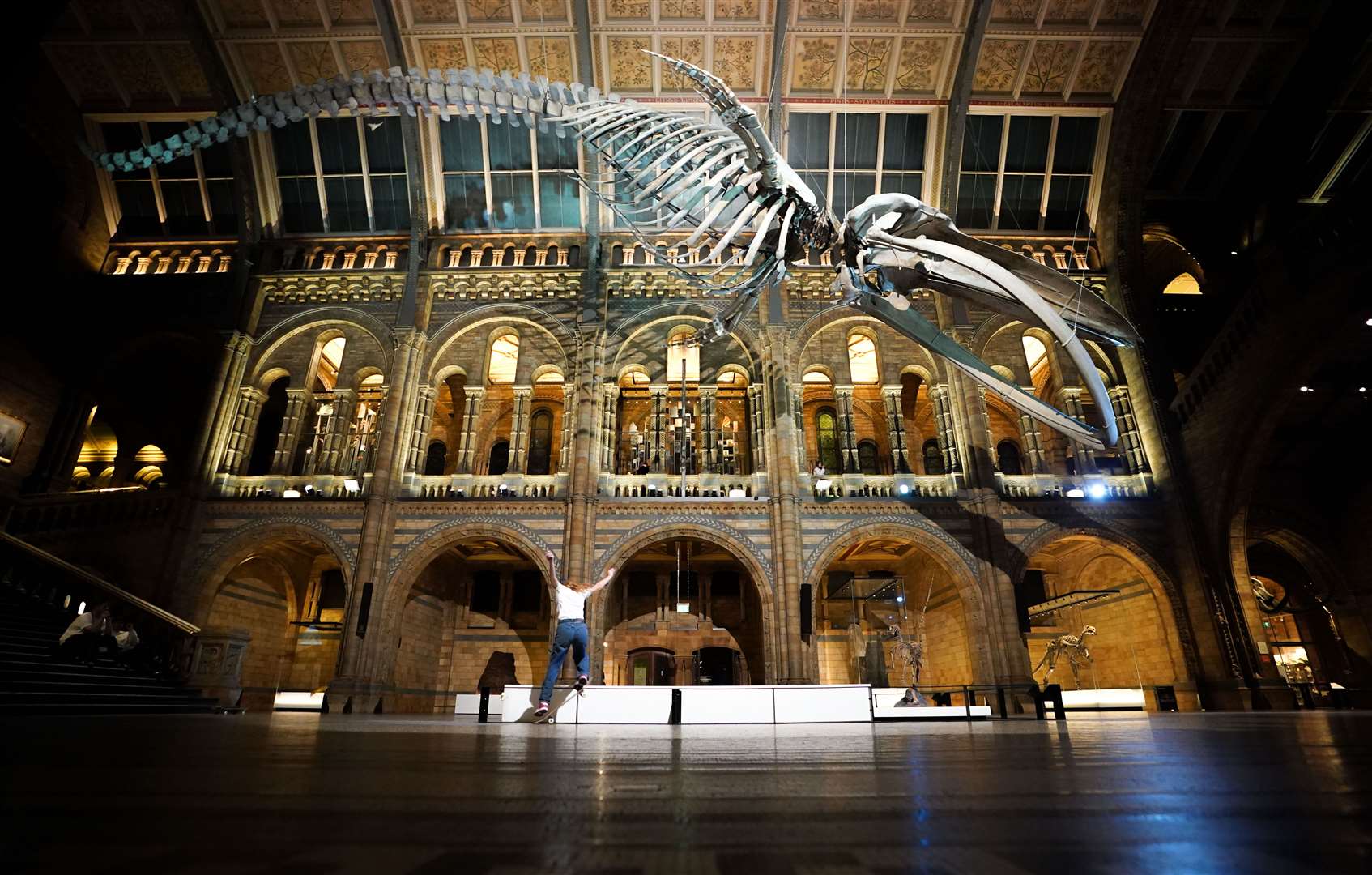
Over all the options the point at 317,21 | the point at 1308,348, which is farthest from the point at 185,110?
the point at 1308,348

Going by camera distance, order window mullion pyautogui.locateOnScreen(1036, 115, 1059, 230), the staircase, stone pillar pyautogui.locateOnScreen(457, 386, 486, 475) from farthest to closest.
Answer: window mullion pyautogui.locateOnScreen(1036, 115, 1059, 230)
stone pillar pyautogui.locateOnScreen(457, 386, 486, 475)
the staircase

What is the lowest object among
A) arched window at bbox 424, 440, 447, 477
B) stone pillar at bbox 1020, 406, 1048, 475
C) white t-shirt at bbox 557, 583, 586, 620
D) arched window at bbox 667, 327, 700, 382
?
white t-shirt at bbox 557, 583, 586, 620

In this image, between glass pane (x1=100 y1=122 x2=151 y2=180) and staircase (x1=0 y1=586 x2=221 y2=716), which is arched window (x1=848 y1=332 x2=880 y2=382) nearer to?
staircase (x1=0 y1=586 x2=221 y2=716)

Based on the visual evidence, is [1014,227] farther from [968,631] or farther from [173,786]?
[173,786]

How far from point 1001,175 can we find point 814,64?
576cm

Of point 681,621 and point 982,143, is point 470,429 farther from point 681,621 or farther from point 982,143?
point 982,143

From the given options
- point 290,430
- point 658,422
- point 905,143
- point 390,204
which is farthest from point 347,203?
point 905,143

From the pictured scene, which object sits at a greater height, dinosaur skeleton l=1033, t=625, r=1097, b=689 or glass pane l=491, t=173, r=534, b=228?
glass pane l=491, t=173, r=534, b=228

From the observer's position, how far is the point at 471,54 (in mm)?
15352

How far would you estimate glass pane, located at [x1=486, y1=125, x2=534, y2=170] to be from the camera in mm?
16453

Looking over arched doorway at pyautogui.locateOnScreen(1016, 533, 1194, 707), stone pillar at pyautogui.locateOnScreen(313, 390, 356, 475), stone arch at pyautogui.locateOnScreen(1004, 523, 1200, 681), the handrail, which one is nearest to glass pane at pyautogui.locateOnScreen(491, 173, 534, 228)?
stone pillar at pyautogui.locateOnScreen(313, 390, 356, 475)

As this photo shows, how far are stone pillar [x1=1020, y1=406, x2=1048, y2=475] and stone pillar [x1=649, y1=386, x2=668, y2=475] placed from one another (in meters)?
8.21

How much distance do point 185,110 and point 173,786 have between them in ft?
68.3

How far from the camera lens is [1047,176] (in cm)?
1636
